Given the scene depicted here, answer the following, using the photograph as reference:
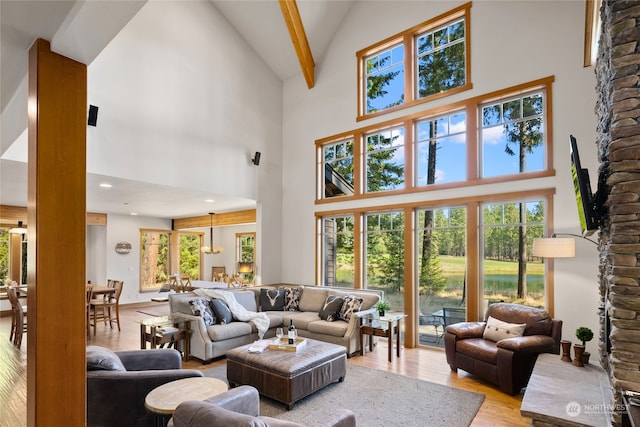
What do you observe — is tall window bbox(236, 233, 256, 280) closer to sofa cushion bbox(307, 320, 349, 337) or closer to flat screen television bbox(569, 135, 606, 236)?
sofa cushion bbox(307, 320, 349, 337)

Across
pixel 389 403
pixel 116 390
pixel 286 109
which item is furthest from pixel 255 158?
pixel 116 390

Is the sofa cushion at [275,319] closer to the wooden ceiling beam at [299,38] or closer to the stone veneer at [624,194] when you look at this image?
the stone veneer at [624,194]

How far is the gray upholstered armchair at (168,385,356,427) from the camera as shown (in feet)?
5.80

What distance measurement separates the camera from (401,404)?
3.80m

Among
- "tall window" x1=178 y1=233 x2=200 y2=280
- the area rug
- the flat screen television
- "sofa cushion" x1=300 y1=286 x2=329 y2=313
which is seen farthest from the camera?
"tall window" x1=178 y1=233 x2=200 y2=280

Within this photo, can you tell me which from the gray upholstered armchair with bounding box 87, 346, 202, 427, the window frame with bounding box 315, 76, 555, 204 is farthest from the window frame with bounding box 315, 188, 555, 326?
the gray upholstered armchair with bounding box 87, 346, 202, 427

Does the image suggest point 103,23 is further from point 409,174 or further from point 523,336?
point 409,174

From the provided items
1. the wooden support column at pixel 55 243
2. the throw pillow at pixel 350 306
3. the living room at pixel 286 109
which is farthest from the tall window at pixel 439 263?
the wooden support column at pixel 55 243

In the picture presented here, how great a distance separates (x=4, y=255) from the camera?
9188mm

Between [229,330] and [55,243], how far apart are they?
3.77m

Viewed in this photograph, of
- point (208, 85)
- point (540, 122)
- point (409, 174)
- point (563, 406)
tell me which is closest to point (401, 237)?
point (409, 174)

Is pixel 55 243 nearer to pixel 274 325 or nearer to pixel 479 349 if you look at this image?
pixel 479 349

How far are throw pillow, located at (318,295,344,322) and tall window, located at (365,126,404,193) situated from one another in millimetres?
2286

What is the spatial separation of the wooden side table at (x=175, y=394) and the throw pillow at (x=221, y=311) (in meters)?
2.61
